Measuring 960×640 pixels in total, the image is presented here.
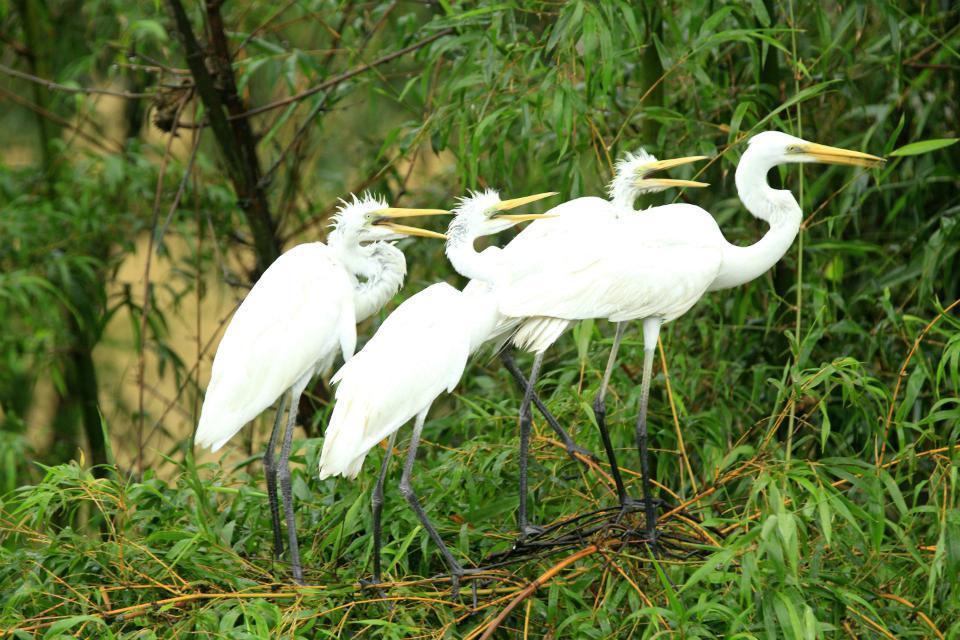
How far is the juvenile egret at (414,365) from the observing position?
7.98 ft

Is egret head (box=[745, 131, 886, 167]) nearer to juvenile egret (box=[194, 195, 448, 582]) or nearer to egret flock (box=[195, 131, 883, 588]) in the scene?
egret flock (box=[195, 131, 883, 588])

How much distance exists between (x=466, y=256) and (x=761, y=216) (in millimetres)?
627

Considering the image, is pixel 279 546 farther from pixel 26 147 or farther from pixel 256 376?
pixel 26 147

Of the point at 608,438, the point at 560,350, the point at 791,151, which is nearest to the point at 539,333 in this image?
the point at 608,438

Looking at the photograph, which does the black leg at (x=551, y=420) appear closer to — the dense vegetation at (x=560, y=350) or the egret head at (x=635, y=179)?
the dense vegetation at (x=560, y=350)

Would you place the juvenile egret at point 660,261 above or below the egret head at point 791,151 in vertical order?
below

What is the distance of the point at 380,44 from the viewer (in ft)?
15.5

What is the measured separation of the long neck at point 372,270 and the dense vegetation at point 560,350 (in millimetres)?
340

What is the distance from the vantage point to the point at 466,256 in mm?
2549

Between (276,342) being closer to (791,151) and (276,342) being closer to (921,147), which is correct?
(791,151)

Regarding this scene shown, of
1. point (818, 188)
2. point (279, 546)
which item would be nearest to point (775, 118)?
point (818, 188)

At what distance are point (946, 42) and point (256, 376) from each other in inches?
77.7

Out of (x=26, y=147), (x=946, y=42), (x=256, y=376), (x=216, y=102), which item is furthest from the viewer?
(x=26, y=147)

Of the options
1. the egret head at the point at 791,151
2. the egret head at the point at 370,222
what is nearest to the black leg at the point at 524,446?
the egret head at the point at 370,222
